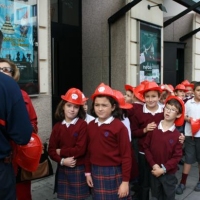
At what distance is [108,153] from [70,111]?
25.7 inches

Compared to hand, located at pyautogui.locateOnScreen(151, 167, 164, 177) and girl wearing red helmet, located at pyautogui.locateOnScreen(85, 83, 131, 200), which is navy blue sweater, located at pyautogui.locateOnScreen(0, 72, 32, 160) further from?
hand, located at pyautogui.locateOnScreen(151, 167, 164, 177)

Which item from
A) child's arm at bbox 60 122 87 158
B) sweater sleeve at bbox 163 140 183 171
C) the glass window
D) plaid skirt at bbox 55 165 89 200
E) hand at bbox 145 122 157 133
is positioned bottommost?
plaid skirt at bbox 55 165 89 200

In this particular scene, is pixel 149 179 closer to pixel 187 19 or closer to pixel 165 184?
pixel 165 184

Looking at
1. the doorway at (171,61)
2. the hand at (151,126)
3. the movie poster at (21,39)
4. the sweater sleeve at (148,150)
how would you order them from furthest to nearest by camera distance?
the doorway at (171,61) < the movie poster at (21,39) < the hand at (151,126) < the sweater sleeve at (148,150)

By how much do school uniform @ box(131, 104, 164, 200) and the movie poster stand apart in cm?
183

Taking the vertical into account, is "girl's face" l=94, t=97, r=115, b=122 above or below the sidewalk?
above

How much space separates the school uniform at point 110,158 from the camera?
277 centimetres

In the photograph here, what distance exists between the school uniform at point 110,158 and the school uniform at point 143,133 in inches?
32.1

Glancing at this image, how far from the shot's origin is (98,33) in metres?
6.72

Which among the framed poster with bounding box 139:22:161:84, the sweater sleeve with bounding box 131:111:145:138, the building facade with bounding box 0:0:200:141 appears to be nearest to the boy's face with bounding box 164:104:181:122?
the sweater sleeve with bounding box 131:111:145:138

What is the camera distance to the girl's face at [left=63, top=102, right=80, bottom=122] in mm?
3137

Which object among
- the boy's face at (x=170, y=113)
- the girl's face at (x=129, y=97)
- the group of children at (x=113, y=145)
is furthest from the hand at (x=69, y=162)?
the girl's face at (x=129, y=97)

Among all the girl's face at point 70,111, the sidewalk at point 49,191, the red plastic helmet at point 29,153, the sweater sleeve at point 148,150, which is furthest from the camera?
the sidewalk at point 49,191

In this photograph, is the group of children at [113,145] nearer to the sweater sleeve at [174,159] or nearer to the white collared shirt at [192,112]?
the sweater sleeve at [174,159]
